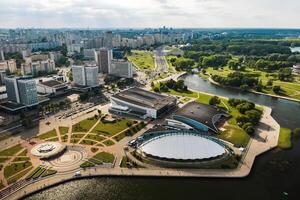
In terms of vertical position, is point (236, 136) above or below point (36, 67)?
below

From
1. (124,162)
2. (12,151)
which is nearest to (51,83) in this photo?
(12,151)

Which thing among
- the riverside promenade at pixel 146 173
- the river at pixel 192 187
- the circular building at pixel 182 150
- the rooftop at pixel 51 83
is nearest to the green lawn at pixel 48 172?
the riverside promenade at pixel 146 173

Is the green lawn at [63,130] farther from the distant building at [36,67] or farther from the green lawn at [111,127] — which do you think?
the distant building at [36,67]

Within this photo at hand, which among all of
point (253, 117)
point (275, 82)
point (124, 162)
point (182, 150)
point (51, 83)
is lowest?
point (124, 162)

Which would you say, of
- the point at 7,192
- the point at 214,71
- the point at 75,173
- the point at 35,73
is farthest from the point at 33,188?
the point at 214,71

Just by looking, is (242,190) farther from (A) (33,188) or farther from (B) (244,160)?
(A) (33,188)

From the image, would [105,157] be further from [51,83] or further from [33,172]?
[51,83]

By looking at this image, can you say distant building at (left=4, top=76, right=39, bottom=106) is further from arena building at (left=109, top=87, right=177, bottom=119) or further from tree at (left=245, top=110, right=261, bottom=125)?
tree at (left=245, top=110, right=261, bottom=125)

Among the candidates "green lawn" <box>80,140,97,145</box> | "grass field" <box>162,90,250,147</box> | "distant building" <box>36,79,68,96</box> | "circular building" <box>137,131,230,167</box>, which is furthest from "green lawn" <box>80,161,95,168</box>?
"distant building" <box>36,79,68,96</box>
